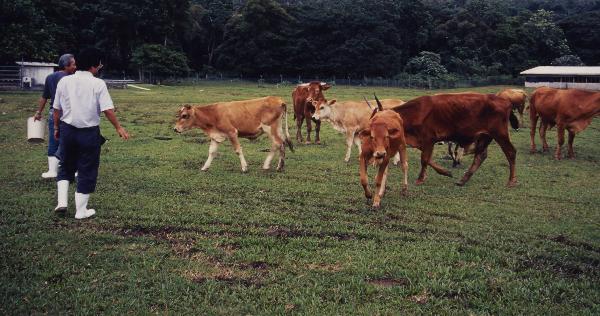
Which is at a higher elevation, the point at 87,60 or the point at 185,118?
the point at 87,60

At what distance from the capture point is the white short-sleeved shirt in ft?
23.9

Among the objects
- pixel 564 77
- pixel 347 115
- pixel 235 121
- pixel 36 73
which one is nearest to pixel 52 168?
pixel 235 121

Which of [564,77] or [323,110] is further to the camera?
[564,77]

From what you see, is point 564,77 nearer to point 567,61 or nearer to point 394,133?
point 567,61

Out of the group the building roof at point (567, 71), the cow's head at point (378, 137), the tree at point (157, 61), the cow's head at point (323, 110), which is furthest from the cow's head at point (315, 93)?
the building roof at point (567, 71)

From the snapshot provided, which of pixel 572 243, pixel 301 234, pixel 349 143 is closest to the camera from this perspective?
pixel 572 243

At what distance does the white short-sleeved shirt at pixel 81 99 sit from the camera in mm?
7285

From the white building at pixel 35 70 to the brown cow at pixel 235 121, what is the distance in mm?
35727

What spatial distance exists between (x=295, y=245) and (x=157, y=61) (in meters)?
58.2

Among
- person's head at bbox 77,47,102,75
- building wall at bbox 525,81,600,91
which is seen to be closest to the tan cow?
person's head at bbox 77,47,102,75

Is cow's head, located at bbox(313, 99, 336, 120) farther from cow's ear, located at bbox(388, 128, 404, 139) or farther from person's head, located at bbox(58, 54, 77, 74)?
person's head, located at bbox(58, 54, 77, 74)

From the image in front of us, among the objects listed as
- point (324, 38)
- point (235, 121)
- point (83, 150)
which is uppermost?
point (324, 38)

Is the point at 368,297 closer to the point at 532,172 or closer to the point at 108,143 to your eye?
the point at 532,172

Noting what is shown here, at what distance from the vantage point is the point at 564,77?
6134 centimetres
